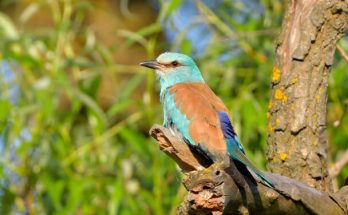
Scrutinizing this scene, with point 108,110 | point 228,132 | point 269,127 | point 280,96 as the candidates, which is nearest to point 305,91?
point 280,96

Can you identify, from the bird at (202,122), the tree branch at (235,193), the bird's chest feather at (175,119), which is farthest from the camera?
the bird's chest feather at (175,119)

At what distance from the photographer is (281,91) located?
12.5 feet

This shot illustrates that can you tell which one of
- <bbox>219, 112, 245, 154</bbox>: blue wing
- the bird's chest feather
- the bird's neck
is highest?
the bird's neck

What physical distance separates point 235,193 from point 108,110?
2.57 meters

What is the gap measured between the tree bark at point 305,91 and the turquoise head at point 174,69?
2.29 feet

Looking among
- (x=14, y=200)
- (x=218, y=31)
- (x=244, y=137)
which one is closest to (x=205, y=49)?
(x=218, y=31)

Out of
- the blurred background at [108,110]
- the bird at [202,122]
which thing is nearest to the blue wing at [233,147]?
the bird at [202,122]

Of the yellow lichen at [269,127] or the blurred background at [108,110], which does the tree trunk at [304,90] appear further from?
the blurred background at [108,110]

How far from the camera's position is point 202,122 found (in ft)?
11.9

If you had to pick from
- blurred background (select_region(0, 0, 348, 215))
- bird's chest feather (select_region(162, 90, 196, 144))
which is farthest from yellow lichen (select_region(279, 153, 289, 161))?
blurred background (select_region(0, 0, 348, 215))

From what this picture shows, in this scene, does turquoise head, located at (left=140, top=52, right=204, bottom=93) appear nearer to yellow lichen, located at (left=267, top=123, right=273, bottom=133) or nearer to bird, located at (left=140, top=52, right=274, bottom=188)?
bird, located at (left=140, top=52, right=274, bottom=188)

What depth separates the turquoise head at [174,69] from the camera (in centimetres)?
444

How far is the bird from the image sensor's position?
11.1ft

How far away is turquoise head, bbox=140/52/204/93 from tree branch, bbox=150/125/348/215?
1046mm
